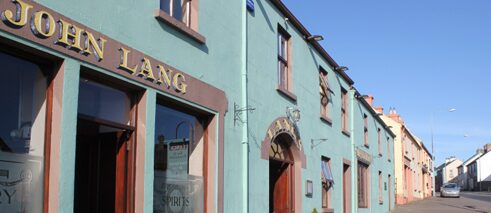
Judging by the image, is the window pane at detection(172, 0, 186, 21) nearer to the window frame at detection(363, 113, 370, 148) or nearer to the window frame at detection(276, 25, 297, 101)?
the window frame at detection(276, 25, 297, 101)

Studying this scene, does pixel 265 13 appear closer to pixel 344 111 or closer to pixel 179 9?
pixel 179 9

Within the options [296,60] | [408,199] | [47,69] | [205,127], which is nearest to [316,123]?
[296,60]

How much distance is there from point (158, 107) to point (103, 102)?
119 centimetres

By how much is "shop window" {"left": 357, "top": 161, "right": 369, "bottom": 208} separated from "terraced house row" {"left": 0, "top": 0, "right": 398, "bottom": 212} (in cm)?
583

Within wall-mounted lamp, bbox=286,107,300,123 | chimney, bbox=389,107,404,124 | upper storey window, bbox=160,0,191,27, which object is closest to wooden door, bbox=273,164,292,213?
wall-mounted lamp, bbox=286,107,300,123

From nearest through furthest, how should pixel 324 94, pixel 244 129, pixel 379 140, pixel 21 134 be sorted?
1. pixel 21 134
2. pixel 244 129
3. pixel 324 94
4. pixel 379 140

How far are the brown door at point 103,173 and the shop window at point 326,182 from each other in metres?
8.67

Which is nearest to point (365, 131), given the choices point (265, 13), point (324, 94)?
point (324, 94)

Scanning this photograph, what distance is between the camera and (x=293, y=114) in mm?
12914

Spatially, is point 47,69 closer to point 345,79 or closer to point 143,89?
point 143,89

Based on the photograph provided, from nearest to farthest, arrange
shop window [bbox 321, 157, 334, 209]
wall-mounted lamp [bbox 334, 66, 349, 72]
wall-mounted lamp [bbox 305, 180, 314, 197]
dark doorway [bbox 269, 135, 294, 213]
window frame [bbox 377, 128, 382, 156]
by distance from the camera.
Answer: dark doorway [bbox 269, 135, 294, 213]
wall-mounted lamp [bbox 305, 180, 314, 197]
shop window [bbox 321, 157, 334, 209]
wall-mounted lamp [bbox 334, 66, 349, 72]
window frame [bbox 377, 128, 382, 156]

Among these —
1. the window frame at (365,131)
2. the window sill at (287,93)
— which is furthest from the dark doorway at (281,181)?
the window frame at (365,131)

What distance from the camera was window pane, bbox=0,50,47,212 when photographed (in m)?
5.69

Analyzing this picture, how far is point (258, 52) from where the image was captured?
11.3m
